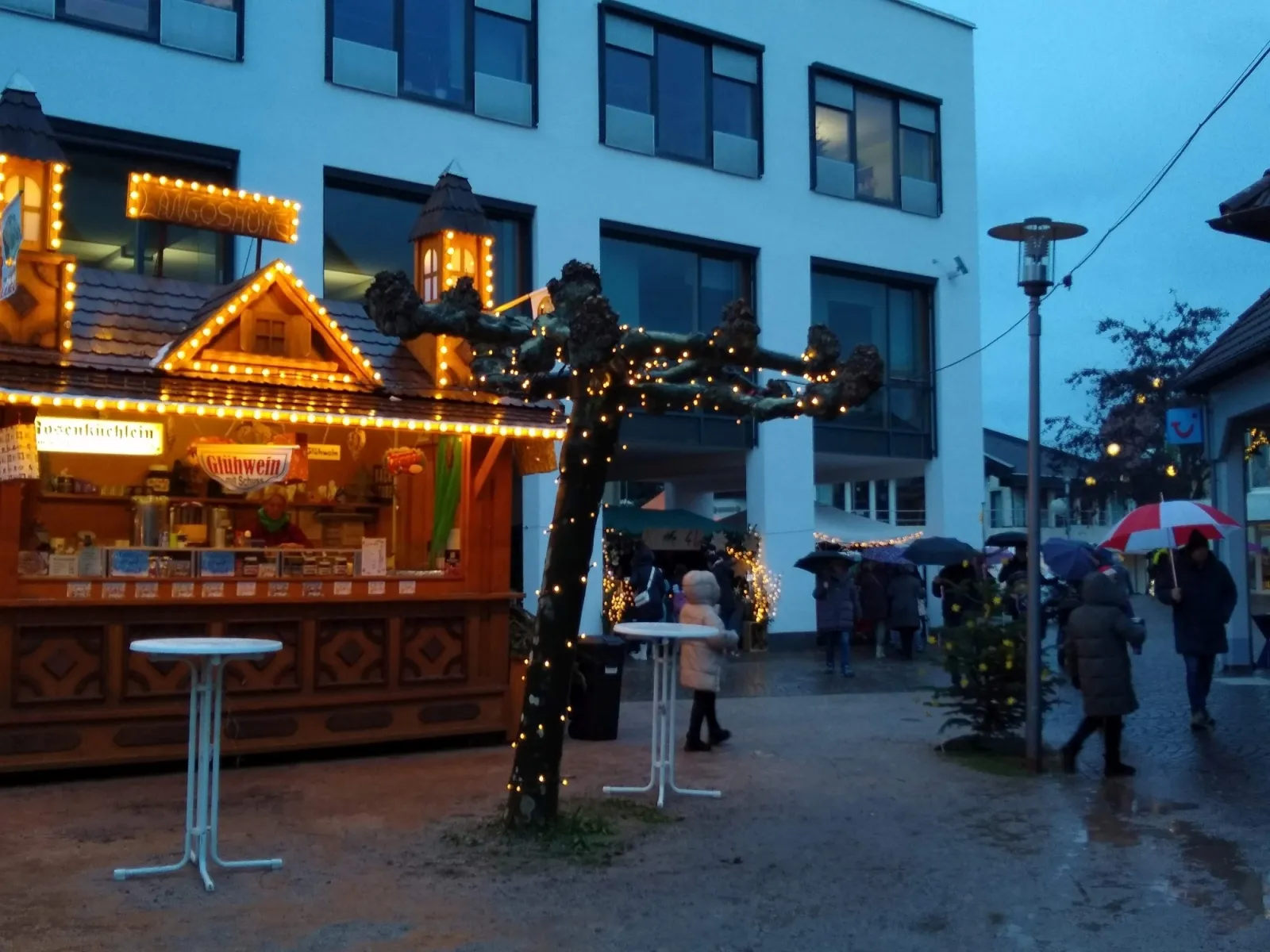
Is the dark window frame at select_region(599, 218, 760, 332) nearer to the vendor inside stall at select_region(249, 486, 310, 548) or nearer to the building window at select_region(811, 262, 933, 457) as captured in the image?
Answer: the building window at select_region(811, 262, 933, 457)

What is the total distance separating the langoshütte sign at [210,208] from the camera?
1078 centimetres

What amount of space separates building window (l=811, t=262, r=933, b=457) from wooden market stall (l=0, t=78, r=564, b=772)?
41.0ft

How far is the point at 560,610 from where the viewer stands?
7.50m

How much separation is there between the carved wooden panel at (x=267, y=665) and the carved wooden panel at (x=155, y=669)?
0.99ft

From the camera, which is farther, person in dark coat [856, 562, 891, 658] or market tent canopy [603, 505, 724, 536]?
market tent canopy [603, 505, 724, 536]

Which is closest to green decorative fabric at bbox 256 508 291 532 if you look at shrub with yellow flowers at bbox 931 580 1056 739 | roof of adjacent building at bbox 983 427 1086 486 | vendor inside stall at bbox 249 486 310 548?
vendor inside stall at bbox 249 486 310 548

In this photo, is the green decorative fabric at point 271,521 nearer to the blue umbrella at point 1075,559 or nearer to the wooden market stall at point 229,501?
the wooden market stall at point 229,501

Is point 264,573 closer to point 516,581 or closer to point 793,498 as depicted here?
point 516,581

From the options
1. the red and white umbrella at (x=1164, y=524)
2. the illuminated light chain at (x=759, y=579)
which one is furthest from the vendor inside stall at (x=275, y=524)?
the illuminated light chain at (x=759, y=579)

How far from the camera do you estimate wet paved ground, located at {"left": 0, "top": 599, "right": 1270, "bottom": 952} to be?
227 inches

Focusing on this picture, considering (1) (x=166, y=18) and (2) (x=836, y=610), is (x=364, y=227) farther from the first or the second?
(2) (x=836, y=610)

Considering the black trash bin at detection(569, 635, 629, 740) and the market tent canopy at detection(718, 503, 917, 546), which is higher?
the market tent canopy at detection(718, 503, 917, 546)

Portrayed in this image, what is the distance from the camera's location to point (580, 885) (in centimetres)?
650

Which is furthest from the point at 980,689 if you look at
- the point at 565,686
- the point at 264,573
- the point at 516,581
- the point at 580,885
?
the point at 516,581
